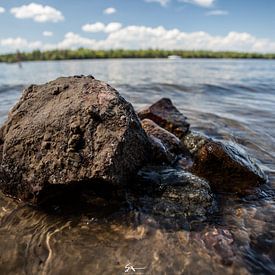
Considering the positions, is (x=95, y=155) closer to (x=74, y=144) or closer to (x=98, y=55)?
(x=74, y=144)

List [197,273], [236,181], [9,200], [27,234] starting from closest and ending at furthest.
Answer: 1. [197,273]
2. [27,234]
3. [9,200]
4. [236,181]

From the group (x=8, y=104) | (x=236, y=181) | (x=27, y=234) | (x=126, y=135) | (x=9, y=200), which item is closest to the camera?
(x=27, y=234)

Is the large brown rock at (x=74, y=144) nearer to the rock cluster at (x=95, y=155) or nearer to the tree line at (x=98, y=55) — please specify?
the rock cluster at (x=95, y=155)

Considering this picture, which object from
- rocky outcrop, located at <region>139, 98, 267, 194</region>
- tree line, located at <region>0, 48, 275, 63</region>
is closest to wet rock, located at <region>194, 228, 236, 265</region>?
rocky outcrop, located at <region>139, 98, 267, 194</region>

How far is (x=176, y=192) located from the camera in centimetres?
356

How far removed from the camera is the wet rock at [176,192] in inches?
134

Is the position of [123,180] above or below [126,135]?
below

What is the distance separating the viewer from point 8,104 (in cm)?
1019

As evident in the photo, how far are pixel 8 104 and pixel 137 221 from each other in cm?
820

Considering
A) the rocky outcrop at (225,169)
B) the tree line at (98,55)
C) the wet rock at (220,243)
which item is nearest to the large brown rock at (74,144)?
the rocky outcrop at (225,169)

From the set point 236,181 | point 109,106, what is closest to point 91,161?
point 109,106

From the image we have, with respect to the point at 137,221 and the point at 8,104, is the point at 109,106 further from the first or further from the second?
the point at 8,104

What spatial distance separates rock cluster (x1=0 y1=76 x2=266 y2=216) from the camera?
3.22 metres

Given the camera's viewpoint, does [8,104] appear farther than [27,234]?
Yes
